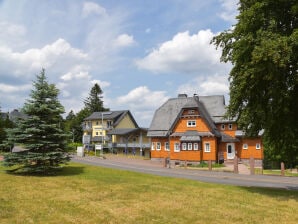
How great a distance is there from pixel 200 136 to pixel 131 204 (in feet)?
111

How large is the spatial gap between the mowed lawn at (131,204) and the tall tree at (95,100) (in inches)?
3582

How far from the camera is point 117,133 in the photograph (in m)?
68.0

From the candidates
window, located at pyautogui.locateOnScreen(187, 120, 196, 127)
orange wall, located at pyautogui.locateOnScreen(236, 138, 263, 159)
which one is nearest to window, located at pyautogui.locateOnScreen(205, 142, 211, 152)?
window, located at pyautogui.locateOnScreen(187, 120, 196, 127)

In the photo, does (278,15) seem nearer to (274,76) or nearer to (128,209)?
(274,76)

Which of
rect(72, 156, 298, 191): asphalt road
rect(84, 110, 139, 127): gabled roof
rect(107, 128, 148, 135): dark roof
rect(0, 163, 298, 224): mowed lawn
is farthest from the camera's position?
rect(84, 110, 139, 127): gabled roof

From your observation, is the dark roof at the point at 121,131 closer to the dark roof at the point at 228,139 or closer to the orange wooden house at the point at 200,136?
the orange wooden house at the point at 200,136

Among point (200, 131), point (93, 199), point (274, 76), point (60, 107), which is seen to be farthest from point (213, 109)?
point (93, 199)

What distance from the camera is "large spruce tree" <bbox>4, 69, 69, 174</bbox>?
888 inches

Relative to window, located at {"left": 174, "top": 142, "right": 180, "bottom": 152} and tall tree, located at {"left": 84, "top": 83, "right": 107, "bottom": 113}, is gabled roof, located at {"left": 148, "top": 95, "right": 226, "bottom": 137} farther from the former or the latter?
tall tree, located at {"left": 84, "top": 83, "right": 107, "bottom": 113}

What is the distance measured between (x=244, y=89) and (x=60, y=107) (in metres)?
13.7

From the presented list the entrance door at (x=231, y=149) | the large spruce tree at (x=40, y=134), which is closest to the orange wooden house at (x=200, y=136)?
the entrance door at (x=231, y=149)

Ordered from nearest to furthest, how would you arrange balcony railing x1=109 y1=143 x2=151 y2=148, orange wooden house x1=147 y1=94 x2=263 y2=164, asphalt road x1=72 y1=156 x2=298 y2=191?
1. asphalt road x1=72 y1=156 x2=298 y2=191
2. orange wooden house x1=147 y1=94 x2=263 y2=164
3. balcony railing x1=109 y1=143 x2=151 y2=148

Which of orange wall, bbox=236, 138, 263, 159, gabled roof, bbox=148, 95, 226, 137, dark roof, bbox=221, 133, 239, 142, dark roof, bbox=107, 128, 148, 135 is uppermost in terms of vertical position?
gabled roof, bbox=148, 95, 226, 137

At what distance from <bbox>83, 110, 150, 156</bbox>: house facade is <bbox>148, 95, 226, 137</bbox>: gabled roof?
8194 mm
